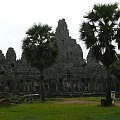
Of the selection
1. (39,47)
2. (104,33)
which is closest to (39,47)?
(39,47)

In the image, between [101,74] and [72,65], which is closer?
[101,74]

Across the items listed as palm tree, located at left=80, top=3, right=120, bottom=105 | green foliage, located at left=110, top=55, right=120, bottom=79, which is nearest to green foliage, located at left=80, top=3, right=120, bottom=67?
palm tree, located at left=80, top=3, right=120, bottom=105

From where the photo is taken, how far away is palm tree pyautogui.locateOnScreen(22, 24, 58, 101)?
50438 millimetres

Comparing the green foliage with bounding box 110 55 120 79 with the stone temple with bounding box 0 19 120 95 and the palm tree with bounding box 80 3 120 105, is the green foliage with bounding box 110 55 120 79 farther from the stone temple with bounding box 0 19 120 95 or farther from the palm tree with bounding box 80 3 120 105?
the palm tree with bounding box 80 3 120 105

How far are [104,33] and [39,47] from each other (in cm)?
1764

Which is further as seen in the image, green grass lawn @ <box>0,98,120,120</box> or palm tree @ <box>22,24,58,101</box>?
palm tree @ <box>22,24,58,101</box>

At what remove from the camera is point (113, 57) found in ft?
114

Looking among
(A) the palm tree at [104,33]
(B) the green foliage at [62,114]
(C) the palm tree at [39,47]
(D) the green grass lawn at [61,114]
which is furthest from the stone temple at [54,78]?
(B) the green foliage at [62,114]

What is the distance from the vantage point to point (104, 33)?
34500 mm

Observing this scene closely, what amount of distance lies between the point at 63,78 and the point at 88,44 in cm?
4275

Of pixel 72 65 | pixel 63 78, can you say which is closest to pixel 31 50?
pixel 63 78

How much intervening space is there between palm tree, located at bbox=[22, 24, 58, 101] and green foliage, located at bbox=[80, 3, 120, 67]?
16.0 meters

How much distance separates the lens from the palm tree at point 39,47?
1986 inches

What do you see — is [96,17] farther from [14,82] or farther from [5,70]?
[5,70]
